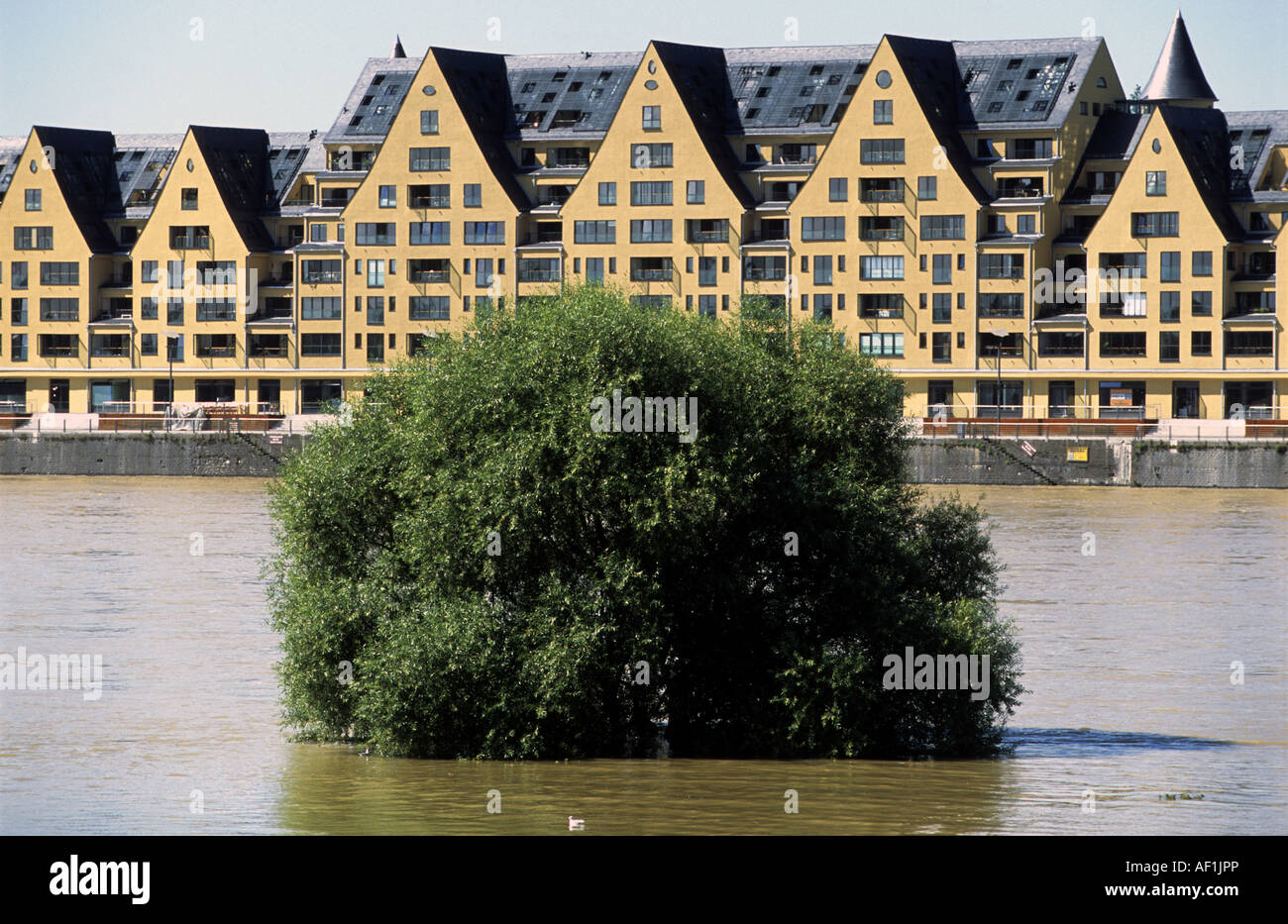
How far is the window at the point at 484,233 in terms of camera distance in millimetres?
121812

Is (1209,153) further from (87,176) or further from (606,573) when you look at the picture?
(606,573)

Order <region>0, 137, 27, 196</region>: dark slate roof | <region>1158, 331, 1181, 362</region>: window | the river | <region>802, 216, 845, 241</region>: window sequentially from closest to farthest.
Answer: the river → <region>1158, 331, 1181, 362</region>: window → <region>802, 216, 845, 241</region>: window → <region>0, 137, 27, 196</region>: dark slate roof

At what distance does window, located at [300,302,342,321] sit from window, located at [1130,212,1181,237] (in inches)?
1960

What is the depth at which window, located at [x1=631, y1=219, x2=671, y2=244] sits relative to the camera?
118 meters

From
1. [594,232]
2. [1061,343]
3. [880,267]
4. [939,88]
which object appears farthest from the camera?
[594,232]

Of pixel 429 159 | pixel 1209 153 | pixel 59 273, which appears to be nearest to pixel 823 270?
pixel 1209 153

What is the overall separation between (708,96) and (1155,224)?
2913cm

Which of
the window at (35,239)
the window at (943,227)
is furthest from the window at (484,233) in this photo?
the window at (35,239)

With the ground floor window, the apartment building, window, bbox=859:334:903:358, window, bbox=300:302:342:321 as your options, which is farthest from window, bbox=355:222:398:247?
window, bbox=859:334:903:358

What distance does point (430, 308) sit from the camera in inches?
4818

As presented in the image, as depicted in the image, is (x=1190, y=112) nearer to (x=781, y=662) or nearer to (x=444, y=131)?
(x=444, y=131)

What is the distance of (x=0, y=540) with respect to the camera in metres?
68.6

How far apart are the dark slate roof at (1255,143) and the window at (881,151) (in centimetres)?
1951

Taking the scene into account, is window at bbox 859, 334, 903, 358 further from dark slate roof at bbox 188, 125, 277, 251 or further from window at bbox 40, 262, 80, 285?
window at bbox 40, 262, 80, 285
